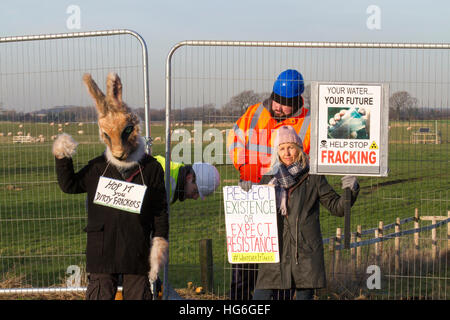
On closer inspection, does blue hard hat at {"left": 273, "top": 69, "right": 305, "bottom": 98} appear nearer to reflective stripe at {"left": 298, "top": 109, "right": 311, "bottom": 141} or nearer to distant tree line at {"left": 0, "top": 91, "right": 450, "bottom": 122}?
distant tree line at {"left": 0, "top": 91, "right": 450, "bottom": 122}

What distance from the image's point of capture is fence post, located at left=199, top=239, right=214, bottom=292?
6540 mm

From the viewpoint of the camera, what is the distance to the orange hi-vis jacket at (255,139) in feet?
17.9

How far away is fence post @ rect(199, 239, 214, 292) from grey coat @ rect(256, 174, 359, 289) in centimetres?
133

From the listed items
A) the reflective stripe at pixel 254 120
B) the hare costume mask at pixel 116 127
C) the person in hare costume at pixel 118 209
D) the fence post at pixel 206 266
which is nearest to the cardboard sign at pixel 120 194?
the person in hare costume at pixel 118 209

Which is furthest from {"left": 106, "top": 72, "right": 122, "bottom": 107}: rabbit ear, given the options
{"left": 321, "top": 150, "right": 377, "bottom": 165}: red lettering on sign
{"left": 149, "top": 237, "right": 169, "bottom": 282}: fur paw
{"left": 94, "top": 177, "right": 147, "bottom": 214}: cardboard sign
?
{"left": 321, "top": 150, "right": 377, "bottom": 165}: red lettering on sign

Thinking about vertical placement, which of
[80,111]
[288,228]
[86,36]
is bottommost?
[288,228]

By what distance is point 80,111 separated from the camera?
5562mm

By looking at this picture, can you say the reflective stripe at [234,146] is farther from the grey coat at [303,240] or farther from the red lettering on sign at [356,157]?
the red lettering on sign at [356,157]

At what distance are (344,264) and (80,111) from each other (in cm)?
387

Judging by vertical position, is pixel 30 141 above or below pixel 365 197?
above

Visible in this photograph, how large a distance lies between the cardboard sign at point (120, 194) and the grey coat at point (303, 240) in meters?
1.34
